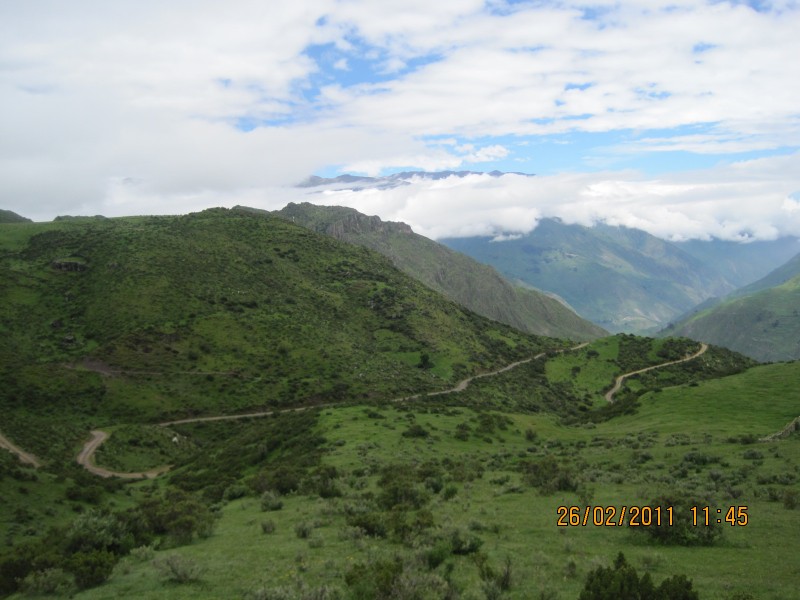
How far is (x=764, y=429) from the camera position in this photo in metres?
38.2

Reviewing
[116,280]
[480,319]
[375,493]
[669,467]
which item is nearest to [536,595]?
[375,493]

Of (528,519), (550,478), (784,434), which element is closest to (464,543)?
(528,519)

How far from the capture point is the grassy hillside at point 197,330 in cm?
7775

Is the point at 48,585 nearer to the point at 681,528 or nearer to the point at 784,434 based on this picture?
the point at 681,528

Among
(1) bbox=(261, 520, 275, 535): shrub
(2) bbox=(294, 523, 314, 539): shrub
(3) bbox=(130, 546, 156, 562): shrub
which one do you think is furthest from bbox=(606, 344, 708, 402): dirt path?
(3) bbox=(130, 546, 156, 562): shrub

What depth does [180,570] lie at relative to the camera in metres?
14.4

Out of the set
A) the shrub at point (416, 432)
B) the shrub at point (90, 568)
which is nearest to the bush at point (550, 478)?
the shrub at point (416, 432)

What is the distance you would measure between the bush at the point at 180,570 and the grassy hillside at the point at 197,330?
4950 cm

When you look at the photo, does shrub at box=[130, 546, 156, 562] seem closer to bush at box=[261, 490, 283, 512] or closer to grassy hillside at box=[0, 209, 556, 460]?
bush at box=[261, 490, 283, 512]

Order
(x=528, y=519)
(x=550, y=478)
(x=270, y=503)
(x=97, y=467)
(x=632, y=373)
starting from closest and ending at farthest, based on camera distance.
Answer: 1. (x=528, y=519)
2. (x=550, y=478)
3. (x=270, y=503)
4. (x=97, y=467)
5. (x=632, y=373)

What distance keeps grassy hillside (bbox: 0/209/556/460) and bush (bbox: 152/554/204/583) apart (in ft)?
162

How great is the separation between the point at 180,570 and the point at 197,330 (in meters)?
89.0

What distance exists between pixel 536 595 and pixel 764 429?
118 feet
